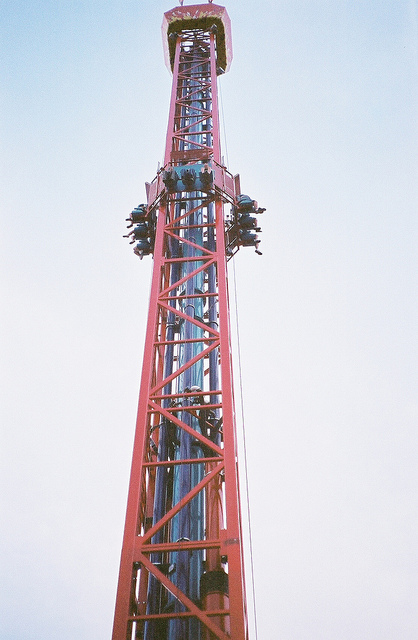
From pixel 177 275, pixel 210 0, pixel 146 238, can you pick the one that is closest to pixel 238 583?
pixel 177 275

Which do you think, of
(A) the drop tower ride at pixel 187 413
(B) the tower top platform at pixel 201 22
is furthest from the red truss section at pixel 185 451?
(B) the tower top platform at pixel 201 22

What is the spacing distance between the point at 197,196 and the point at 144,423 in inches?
292

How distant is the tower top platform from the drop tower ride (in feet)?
9.01

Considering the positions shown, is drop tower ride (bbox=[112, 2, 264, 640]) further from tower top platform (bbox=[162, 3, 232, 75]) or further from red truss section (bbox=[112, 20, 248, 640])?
tower top platform (bbox=[162, 3, 232, 75])

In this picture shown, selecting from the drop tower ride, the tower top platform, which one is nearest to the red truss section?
the drop tower ride

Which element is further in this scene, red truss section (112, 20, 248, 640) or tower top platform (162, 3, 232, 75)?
tower top platform (162, 3, 232, 75)

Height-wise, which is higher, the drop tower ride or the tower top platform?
the tower top platform

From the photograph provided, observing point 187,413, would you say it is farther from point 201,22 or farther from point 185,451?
point 201,22

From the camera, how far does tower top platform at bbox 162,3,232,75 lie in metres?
20.9

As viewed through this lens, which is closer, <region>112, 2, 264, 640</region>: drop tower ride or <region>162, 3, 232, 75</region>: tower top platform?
<region>112, 2, 264, 640</region>: drop tower ride

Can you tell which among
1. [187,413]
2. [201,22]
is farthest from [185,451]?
[201,22]

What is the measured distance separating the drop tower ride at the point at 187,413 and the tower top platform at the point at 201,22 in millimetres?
2746

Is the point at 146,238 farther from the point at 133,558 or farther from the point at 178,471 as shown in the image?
the point at 133,558

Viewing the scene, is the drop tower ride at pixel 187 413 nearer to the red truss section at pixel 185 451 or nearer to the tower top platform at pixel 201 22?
the red truss section at pixel 185 451
